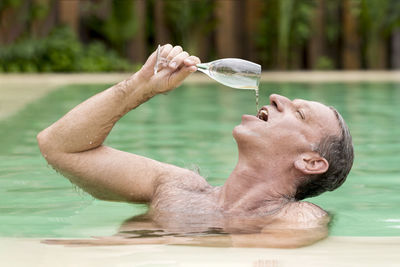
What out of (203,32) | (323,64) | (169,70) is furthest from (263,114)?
(323,64)

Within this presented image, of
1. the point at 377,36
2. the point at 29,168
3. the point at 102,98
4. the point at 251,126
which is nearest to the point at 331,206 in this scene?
the point at 251,126

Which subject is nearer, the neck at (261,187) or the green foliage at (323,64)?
the neck at (261,187)

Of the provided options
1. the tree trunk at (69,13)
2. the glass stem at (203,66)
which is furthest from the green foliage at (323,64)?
the glass stem at (203,66)

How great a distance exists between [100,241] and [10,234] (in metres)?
0.45

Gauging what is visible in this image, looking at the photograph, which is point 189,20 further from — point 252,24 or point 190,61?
point 190,61

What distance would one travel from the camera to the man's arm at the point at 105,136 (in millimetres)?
3334

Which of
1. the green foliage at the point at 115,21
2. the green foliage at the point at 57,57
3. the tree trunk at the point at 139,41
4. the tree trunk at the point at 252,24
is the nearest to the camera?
the green foliage at the point at 57,57

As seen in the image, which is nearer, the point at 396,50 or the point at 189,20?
the point at 189,20

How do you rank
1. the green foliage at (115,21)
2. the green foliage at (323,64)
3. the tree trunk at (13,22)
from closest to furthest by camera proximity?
the tree trunk at (13,22) → the green foliage at (115,21) → the green foliage at (323,64)

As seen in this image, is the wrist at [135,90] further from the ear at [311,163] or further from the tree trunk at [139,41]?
the tree trunk at [139,41]

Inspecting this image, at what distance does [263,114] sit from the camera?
343cm

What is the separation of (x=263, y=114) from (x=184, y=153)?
6.92ft

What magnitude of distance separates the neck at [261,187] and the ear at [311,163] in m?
0.09

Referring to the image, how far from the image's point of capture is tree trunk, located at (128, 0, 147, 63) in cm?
1297
